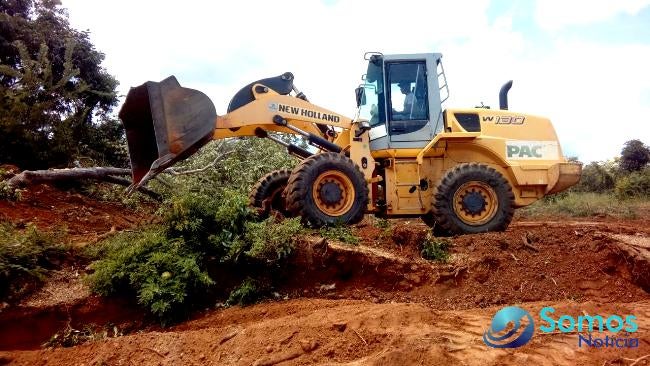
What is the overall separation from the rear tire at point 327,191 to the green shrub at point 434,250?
0.96 metres

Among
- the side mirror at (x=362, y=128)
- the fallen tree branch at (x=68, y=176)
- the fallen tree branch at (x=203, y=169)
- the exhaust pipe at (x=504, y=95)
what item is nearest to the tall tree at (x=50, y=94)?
the fallen tree branch at (x=68, y=176)

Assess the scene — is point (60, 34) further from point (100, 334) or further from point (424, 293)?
point (424, 293)

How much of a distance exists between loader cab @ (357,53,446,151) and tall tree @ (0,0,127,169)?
591 centimetres

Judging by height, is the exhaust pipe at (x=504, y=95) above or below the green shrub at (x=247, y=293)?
above

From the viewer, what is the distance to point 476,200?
7.62m

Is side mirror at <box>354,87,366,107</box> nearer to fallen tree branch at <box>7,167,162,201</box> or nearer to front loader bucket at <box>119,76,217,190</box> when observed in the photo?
front loader bucket at <box>119,76,217,190</box>

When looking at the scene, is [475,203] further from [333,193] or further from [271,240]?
[271,240]

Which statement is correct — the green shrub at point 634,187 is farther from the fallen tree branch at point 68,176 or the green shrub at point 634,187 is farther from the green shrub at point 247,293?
the green shrub at point 247,293

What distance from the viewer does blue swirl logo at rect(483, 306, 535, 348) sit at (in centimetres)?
408

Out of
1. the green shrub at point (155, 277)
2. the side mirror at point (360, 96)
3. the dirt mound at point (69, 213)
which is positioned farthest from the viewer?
the side mirror at point (360, 96)

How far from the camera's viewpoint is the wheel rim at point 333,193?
6723mm

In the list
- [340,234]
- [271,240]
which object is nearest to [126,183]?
[271,240]

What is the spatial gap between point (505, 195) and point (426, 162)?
1.26 meters

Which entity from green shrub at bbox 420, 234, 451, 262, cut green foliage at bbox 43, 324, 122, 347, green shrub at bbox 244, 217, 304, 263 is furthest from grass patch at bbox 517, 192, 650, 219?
cut green foliage at bbox 43, 324, 122, 347
